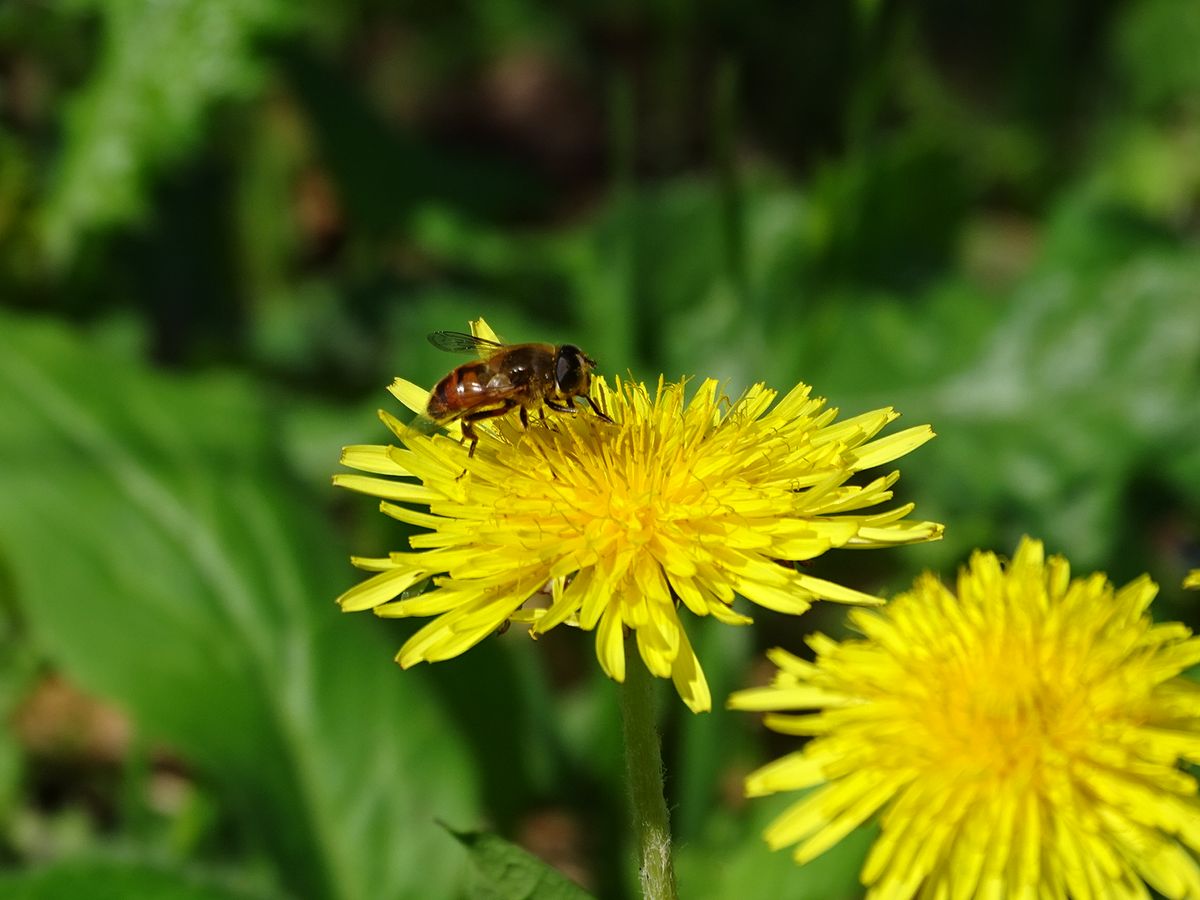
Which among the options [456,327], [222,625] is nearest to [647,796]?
[222,625]

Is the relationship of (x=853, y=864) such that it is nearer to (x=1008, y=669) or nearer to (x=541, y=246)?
(x=1008, y=669)

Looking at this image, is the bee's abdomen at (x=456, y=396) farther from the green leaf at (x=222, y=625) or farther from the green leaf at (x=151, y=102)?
the green leaf at (x=151, y=102)

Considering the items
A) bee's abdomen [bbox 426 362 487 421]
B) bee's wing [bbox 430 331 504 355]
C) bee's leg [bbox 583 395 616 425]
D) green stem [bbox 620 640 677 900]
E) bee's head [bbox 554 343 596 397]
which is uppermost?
bee's wing [bbox 430 331 504 355]

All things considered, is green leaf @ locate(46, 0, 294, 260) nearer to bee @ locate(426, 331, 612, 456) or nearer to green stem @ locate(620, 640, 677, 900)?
bee @ locate(426, 331, 612, 456)

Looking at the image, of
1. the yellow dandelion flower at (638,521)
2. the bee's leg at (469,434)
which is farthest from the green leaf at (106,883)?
the bee's leg at (469,434)

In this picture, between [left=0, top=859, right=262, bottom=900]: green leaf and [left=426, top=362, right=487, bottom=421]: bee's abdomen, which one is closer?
[left=426, top=362, right=487, bottom=421]: bee's abdomen

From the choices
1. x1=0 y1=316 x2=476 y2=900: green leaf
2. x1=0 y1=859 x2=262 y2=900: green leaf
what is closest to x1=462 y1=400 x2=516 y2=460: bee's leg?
x1=0 y1=859 x2=262 y2=900: green leaf

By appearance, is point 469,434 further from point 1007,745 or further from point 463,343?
point 1007,745
